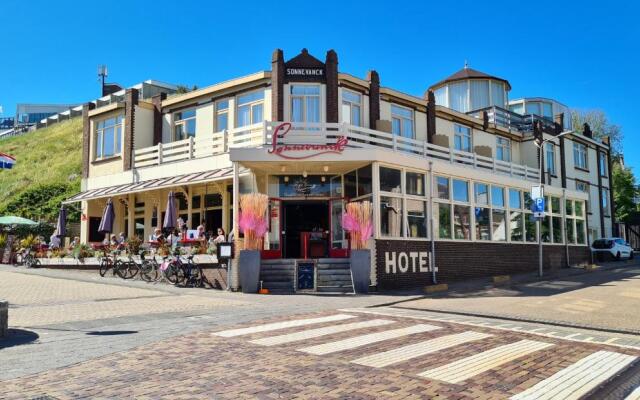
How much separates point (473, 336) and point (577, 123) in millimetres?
58181

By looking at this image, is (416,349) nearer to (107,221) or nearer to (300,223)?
(300,223)

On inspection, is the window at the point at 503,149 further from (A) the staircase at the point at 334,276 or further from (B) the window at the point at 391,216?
(A) the staircase at the point at 334,276

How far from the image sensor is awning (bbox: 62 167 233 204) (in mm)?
19500

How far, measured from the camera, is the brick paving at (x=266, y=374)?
5.08m

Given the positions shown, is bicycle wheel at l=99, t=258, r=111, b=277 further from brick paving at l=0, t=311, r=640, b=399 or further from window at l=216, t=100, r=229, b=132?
brick paving at l=0, t=311, r=640, b=399

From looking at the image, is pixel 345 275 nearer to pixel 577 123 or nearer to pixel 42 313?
pixel 42 313

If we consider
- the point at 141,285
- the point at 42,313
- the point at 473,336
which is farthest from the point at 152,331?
the point at 141,285

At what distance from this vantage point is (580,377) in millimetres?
5965

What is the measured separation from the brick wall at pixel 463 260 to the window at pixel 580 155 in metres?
12.2

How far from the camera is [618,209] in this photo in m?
51.7

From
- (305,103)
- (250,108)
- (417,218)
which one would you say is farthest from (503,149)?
(250,108)

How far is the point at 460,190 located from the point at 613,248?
59.3 feet

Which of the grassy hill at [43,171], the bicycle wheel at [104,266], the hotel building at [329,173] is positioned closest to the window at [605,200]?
the hotel building at [329,173]

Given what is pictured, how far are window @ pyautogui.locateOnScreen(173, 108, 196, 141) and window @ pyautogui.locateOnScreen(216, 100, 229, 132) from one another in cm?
153
